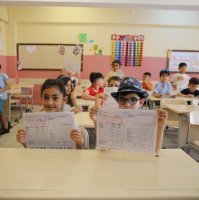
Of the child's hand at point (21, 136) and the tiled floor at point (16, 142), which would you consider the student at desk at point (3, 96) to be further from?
the child's hand at point (21, 136)

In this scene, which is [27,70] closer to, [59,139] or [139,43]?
[139,43]

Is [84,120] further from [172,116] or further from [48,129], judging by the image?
[172,116]

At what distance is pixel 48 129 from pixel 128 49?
5.79 metres

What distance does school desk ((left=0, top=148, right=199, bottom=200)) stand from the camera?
978 mm

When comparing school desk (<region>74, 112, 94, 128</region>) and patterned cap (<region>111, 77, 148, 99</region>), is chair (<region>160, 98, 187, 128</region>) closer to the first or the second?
school desk (<region>74, 112, 94, 128</region>)

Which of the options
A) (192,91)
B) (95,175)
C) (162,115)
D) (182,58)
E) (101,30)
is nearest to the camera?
(95,175)

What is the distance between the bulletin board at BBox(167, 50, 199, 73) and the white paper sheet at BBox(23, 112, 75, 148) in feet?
19.9

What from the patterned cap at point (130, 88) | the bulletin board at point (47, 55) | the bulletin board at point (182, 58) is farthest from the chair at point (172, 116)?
the bulletin board at point (47, 55)

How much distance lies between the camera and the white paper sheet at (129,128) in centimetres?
135

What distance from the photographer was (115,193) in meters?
0.98

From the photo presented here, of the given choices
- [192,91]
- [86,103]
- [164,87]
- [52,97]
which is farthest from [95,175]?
[164,87]

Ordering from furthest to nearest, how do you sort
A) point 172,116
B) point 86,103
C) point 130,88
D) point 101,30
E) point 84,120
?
point 101,30 < point 172,116 < point 86,103 < point 84,120 < point 130,88

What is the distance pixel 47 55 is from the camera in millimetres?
6891

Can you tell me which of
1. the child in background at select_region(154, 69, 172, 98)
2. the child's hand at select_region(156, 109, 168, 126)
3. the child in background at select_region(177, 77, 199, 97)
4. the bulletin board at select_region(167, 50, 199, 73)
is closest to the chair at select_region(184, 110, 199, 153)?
the child's hand at select_region(156, 109, 168, 126)
